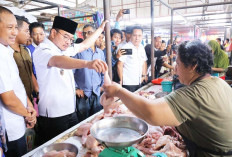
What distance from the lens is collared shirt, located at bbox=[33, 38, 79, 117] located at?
247 cm

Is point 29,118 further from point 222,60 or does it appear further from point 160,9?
point 160,9

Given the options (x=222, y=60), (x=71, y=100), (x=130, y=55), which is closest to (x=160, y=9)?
(x=222, y=60)

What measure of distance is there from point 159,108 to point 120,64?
3.17 metres

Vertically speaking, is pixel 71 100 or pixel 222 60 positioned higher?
pixel 222 60

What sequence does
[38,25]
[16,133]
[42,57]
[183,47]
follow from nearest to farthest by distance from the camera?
[183,47] → [16,133] → [42,57] → [38,25]

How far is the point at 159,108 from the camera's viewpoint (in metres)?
1.37

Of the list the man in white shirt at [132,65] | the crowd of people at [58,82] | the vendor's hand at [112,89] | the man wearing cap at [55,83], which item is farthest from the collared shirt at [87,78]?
the vendor's hand at [112,89]

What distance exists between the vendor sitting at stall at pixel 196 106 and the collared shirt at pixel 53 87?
1.14m

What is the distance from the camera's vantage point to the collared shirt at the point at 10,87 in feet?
6.49

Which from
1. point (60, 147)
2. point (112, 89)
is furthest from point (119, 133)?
point (60, 147)

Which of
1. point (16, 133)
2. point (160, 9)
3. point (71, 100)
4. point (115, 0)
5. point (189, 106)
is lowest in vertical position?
point (16, 133)

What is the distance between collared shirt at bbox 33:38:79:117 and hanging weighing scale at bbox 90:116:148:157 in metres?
1.28

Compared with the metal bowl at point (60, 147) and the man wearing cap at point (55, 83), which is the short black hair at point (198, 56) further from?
the man wearing cap at point (55, 83)

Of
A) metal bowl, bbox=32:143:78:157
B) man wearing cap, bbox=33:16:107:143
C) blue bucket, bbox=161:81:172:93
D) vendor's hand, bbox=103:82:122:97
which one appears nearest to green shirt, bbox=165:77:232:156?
vendor's hand, bbox=103:82:122:97
